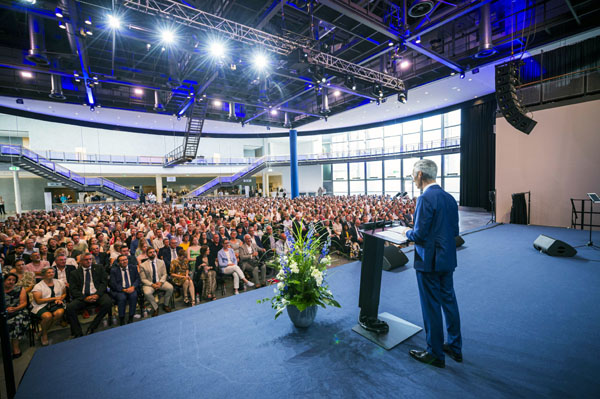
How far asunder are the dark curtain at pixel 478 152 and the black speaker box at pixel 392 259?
13.0 metres

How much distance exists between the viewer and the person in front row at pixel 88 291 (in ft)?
11.3

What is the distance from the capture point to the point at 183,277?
436 centimetres

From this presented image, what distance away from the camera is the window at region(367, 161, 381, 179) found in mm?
23812

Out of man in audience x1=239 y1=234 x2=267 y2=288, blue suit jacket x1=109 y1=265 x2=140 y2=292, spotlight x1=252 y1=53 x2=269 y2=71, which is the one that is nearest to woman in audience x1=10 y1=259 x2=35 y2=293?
blue suit jacket x1=109 y1=265 x2=140 y2=292

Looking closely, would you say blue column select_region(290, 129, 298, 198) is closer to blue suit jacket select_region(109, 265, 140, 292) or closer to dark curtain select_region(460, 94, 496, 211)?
dark curtain select_region(460, 94, 496, 211)

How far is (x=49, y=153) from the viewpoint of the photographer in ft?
62.0

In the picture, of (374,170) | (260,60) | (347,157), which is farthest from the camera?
(374,170)

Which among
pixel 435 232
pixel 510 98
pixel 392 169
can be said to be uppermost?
pixel 510 98

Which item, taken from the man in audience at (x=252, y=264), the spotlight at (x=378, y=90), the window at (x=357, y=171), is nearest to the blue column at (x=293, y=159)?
the window at (x=357, y=171)

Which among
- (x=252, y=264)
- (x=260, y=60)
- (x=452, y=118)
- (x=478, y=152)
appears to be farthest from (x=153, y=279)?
(x=452, y=118)

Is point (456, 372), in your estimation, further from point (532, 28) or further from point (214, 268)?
point (532, 28)

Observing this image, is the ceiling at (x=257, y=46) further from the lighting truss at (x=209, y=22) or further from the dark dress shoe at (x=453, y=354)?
the dark dress shoe at (x=453, y=354)

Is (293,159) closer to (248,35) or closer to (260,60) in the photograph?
(260,60)

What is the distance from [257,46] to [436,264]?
7248mm
